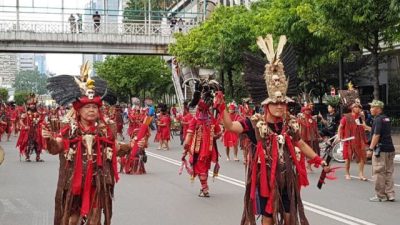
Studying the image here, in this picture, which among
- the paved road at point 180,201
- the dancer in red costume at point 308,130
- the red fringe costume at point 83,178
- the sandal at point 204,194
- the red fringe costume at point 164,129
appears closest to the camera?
the red fringe costume at point 83,178

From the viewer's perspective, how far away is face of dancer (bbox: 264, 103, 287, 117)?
6.67m

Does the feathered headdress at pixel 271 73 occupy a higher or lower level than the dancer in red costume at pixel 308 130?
higher

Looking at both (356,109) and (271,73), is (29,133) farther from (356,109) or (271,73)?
(271,73)

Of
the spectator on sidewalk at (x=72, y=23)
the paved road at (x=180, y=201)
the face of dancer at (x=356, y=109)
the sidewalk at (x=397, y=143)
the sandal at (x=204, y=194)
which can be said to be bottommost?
the paved road at (x=180, y=201)

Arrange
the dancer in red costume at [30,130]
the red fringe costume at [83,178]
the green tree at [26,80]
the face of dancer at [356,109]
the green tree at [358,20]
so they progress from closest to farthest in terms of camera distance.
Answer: the red fringe costume at [83,178], the face of dancer at [356,109], the dancer in red costume at [30,130], the green tree at [358,20], the green tree at [26,80]

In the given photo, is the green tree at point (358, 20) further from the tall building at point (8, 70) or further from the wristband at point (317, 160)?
the tall building at point (8, 70)

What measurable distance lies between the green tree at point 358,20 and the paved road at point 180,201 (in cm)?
566

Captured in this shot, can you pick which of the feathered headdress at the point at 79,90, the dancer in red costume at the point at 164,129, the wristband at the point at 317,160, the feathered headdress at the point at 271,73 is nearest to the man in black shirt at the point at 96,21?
the dancer in red costume at the point at 164,129

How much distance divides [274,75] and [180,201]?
15.5 ft

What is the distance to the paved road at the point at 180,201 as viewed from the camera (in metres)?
9.21

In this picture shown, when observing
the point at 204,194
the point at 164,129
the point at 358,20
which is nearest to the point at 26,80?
the point at 164,129

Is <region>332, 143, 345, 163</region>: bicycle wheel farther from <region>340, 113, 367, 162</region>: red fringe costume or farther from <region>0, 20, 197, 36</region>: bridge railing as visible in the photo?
<region>0, 20, 197, 36</region>: bridge railing

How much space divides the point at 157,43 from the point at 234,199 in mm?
34503

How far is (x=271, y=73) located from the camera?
6.83 m
